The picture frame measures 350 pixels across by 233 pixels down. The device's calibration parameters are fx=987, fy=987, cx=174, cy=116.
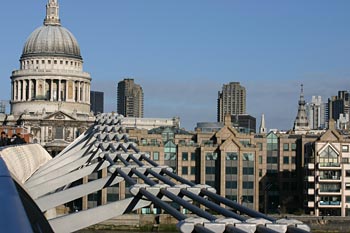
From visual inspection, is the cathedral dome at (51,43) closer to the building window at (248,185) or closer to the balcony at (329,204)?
the building window at (248,185)

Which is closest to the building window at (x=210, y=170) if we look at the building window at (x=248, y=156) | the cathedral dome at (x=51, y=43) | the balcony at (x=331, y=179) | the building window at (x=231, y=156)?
the building window at (x=231, y=156)

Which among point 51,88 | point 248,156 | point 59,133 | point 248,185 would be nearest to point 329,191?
point 248,185

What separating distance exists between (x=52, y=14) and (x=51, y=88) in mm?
15367

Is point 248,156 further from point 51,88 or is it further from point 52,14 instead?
point 52,14

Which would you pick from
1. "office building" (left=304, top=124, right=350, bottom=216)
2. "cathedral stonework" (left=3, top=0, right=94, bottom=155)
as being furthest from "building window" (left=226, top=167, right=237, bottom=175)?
"cathedral stonework" (left=3, top=0, right=94, bottom=155)

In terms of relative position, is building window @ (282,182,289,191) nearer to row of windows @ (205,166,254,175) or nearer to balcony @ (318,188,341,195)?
balcony @ (318,188,341,195)

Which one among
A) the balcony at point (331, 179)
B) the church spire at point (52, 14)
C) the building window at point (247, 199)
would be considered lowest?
the building window at point (247, 199)

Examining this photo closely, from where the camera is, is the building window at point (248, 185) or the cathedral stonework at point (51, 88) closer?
the building window at point (248, 185)

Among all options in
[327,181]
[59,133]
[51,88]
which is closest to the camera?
[327,181]

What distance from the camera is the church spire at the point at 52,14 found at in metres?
120

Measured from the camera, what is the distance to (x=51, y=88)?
11019 cm

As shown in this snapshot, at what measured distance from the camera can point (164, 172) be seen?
31.4ft

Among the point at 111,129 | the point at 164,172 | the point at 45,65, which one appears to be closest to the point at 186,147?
the point at 111,129

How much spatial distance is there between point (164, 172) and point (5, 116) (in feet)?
→ 324
